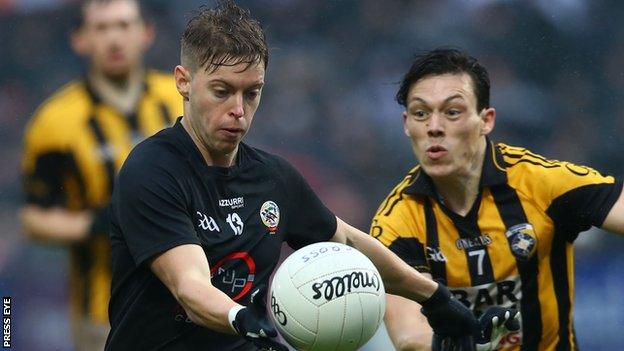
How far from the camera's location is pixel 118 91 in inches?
292

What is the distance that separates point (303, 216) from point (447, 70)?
1371 mm

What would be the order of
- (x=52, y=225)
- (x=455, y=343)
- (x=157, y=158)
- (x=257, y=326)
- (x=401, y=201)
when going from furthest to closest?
1. (x=52, y=225)
2. (x=401, y=201)
3. (x=455, y=343)
4. (x=157, y=158)
5. (x=257, y=326)

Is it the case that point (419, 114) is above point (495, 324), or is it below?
above

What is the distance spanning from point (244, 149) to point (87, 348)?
3.26 m

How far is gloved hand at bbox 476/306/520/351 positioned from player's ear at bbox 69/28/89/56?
145 inches

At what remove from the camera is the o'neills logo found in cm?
377

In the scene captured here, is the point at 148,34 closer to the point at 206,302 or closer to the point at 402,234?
the point at 402,234

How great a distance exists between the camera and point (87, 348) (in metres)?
7.25

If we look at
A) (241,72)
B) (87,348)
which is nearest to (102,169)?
(87,348)

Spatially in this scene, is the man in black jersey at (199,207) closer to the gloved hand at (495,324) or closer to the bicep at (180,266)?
the bicep at (180,266)

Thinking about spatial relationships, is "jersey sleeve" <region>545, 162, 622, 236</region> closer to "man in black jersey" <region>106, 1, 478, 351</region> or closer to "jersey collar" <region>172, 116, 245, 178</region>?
"man in black jersey" <region>106, 1, 478, 351</region>

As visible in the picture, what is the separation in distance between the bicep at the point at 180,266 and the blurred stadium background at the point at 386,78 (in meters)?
3.94

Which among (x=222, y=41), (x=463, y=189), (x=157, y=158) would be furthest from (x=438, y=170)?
(x=157, y=158)

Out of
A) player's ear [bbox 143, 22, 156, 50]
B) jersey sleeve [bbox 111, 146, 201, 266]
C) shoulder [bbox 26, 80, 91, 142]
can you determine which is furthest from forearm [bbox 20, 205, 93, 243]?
jersey sleeve [bbox 111, 146, 201, 266]
